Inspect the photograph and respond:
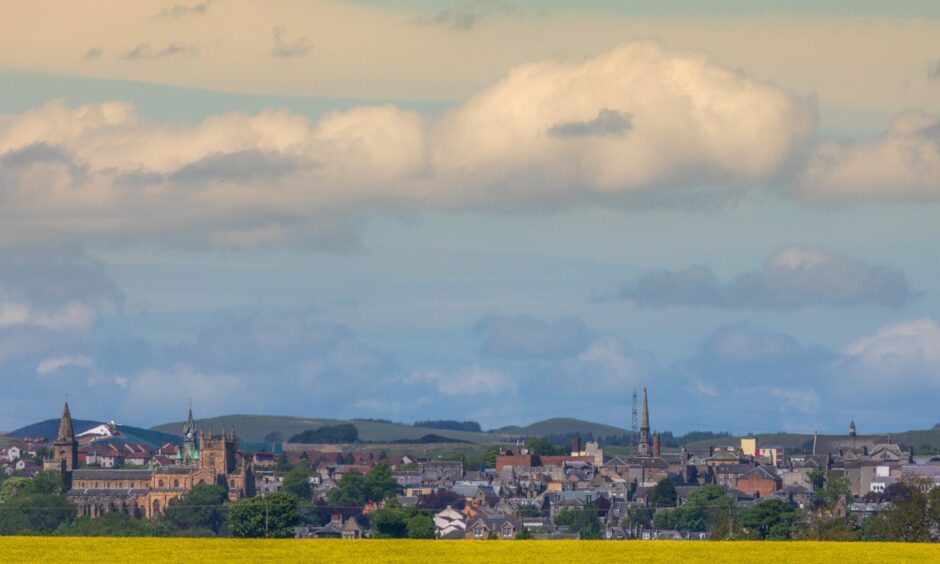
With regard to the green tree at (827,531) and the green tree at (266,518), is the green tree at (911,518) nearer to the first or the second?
the green tree at (827,531)

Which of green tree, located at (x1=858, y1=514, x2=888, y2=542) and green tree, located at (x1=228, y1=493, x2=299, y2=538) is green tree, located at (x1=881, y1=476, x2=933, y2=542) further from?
green tree, located at (x1=228, y1=493, x2=299, y2=538)

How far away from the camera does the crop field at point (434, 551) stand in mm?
63094

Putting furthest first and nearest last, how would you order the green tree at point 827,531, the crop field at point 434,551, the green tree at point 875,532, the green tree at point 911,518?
the green tree at point 875,532, the green tree at point 827,531, the green tree at point 911,518, the crop field at point 434,551

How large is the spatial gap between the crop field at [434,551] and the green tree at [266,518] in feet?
237

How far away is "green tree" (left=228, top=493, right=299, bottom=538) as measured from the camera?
479 ft

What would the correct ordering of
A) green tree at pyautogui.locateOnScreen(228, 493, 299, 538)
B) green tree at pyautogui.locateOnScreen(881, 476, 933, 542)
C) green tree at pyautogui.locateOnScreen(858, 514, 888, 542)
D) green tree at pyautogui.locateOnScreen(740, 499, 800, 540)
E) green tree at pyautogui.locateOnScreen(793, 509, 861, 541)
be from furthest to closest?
green tree at pyautogui.locateOnScreen(740, 499, 800, 540) < green tree at pyautogui.locateOnScreen(228, 493, 299, 538) < green tree at pyautogui.locateOnScreen(858, 514, 888, 542) < green tree at pyautogui.locateOnScreen(793, 509, 861, 541) < green tree at pyautogui.locateOnScreen(881, 476, 933, 542)

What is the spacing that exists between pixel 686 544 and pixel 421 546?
9738 mm

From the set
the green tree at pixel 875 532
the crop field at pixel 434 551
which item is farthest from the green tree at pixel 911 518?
the crop field at pixel 434 551

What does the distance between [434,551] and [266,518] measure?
81308mm

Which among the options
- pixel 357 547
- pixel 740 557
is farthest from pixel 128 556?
pixel 740 557

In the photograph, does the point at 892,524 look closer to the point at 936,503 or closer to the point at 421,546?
the point at 936,503

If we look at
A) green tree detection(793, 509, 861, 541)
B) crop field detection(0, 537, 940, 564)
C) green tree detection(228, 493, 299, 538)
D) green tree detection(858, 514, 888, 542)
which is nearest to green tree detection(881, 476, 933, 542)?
green tree detection(858, 514, 888, 542)

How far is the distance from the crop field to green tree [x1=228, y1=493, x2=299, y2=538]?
72333mm

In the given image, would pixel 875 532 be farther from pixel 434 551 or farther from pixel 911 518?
pixel 434 551
